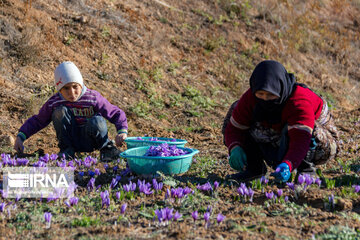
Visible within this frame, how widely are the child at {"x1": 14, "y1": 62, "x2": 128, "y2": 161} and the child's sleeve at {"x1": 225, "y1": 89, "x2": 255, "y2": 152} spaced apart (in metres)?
1.21

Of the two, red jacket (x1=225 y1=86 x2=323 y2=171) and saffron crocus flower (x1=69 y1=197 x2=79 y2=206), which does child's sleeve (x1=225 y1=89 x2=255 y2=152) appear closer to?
red jacket (x1=225 y1=86 x2=323 y2=171)

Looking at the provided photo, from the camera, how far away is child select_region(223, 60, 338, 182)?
3414 mm

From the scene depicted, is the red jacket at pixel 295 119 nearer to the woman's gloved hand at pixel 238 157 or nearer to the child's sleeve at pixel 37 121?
the woman's gloved hand at pixel 238 157

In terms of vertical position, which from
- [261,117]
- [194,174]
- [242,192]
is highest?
[261,117]

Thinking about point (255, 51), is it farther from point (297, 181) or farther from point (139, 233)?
point (139, 233)

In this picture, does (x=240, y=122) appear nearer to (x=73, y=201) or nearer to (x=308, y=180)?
(x=308, y=180)

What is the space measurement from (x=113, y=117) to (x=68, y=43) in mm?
4225

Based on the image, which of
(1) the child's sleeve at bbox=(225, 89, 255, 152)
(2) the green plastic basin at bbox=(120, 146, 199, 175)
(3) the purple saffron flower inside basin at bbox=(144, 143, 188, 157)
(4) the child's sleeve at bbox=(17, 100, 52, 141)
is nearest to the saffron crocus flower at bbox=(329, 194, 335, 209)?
(1) the child's sleeve at bbox=(225, 89, 255, 152)

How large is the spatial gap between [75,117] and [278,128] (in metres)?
2.36

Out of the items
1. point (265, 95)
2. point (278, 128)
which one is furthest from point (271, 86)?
point (278, 128)

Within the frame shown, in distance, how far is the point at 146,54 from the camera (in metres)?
9.59

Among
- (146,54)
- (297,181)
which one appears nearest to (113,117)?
(297,181)

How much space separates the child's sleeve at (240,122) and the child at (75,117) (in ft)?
3.98

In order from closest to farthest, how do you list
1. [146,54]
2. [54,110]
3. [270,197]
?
[270,197] → [54,110] → [146,54]
